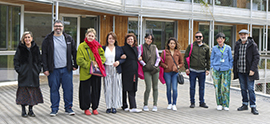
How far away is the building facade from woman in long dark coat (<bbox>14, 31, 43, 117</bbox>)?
447 centimetres

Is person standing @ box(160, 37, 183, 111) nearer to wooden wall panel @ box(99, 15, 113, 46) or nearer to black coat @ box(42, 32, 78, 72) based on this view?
black coat @ box(42, 32, 78, 72)

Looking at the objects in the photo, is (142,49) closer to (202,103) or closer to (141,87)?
(202,103)

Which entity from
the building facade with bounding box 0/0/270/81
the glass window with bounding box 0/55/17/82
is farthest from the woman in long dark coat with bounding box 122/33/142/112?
the glass window with bounding box 0/55/17/82

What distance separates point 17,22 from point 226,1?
40.6 ft

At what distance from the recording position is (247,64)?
7.46 meters

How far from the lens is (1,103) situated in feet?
26.1

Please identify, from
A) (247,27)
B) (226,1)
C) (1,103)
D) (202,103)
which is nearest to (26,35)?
(1,103)

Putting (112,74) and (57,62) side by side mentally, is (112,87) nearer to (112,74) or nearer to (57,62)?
(112,74)

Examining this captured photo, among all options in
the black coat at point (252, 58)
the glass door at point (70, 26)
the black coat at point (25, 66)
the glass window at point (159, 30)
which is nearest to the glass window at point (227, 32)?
the glass window at point (159, 30)

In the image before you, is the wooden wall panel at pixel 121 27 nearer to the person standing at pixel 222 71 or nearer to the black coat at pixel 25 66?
the person standing at pixel 222 71

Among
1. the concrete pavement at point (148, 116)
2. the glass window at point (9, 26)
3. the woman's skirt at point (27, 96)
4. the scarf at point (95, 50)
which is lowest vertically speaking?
the concrete pavement at point (148, 116)

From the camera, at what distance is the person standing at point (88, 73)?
6.77 meters

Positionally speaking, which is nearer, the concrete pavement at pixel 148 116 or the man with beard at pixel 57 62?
the concrete pavement at pixel 148 116

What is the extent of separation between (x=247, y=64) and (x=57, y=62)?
4.26m
